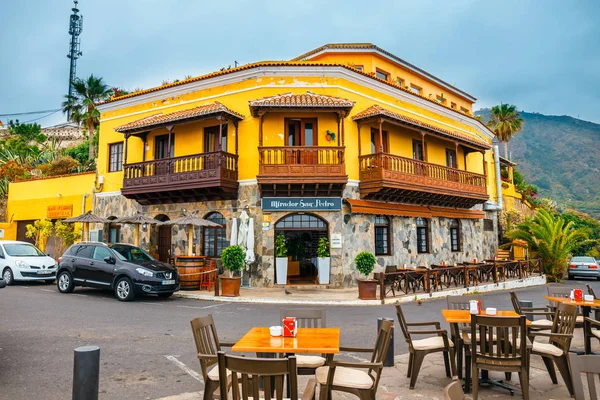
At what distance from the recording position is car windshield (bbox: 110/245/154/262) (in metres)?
13.3

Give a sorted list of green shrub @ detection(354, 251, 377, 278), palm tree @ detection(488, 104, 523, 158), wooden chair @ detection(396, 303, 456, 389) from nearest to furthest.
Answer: wooden chair @ detection(396, 303, 456, 389) < green shrub @ detection(354, 251, 377, 278) < palm tree @ detection(488, 104, 523, 158)

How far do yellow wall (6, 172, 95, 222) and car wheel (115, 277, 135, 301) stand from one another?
36.5 ft

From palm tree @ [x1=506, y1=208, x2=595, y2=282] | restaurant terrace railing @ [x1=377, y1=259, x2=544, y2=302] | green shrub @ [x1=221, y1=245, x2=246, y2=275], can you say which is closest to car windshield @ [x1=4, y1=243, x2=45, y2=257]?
green shrub @ [x1=221, y1=245, x2=246, y2=275]

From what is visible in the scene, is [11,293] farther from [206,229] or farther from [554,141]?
[554,141]

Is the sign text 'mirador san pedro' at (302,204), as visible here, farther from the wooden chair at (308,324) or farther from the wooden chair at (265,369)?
the wooden chair at (265,369)

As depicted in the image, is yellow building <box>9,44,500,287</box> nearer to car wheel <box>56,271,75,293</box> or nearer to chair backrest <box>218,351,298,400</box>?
car wheel <box>56,271,75,293</box>

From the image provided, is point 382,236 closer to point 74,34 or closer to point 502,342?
point 502,342

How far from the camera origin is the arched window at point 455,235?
72.9 feet

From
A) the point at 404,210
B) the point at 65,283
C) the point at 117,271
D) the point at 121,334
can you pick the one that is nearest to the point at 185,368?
the point at 121,334

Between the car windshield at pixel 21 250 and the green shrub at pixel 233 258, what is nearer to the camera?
the green shrub at pixel 233 258

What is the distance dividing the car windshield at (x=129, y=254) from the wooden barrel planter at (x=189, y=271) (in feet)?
5.19

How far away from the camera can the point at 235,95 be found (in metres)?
18.0

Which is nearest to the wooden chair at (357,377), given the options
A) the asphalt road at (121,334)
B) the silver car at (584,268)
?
the asphalt road at (121,334)

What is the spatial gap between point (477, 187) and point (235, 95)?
1326 cm
